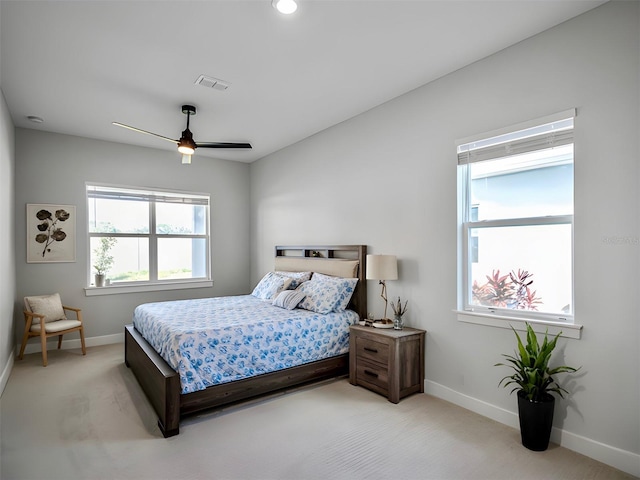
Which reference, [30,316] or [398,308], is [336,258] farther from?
[30,316]

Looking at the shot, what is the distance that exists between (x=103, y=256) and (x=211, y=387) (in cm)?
339

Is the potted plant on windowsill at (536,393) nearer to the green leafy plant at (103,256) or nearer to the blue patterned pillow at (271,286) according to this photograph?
the blue patterned pillow at (271,286)

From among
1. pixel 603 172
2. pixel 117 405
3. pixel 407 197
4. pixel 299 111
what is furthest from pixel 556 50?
pixel 117 405

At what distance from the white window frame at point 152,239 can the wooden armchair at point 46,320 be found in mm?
475

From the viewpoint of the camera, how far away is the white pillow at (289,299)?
392 cm

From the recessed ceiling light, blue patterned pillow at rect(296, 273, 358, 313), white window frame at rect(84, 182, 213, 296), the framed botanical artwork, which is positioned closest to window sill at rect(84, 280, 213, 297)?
white window frame at rect(84, 182, 213, 296)

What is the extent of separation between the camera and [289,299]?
3.96 metres

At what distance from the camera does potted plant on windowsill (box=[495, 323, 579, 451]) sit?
89.8 inches

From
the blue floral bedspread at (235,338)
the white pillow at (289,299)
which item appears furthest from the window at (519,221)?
the white pillow at (289,299)

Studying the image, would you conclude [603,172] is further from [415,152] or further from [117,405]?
[117,405]

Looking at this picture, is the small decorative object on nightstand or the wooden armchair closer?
the small decorative object on nightstand

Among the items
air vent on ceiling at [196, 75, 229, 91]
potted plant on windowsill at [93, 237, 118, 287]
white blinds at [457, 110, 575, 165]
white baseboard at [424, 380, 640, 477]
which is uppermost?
air vent on ceiling at [196, 75, 229, 91]

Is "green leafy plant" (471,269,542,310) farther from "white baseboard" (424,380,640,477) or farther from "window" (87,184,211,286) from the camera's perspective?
"window" (87,184,211,286)

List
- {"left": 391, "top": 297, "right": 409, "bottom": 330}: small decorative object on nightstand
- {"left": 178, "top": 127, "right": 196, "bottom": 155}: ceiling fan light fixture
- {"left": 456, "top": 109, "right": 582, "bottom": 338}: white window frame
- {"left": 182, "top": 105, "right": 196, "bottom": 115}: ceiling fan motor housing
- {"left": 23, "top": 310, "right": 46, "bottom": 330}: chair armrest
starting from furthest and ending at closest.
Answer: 1. {"left": 23, "top": 310, "right": 46, "bottom": 330}: chair armrest
2. {"left": 182, "top": 105, "right": 196, "bottom": 115}: ceiling fan motor housing
3. {"left": 178, "top": 127, "right": 196, "bottom": 155}: ceiling fan light fixture
4. {"left": 391, "top": 297, "right": 409, "bottom": 330}: small decorative object on nightstand
5. {"left": 456, "top": 109, "right": 582, "bottom": 338}: white window frame
